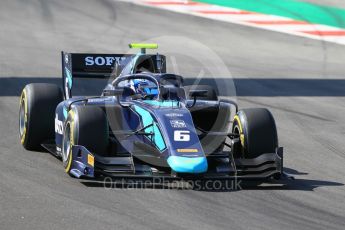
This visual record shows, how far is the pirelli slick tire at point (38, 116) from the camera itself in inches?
461

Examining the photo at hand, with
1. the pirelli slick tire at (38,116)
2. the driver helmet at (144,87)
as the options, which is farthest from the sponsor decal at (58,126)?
the driver helmet at (144,87)

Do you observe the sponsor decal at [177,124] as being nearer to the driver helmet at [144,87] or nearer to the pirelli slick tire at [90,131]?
the pirelli slick tire at [90,131]

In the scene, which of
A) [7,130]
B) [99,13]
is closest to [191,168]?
[7,130]

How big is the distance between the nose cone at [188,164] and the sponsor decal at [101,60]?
3555 millimetres

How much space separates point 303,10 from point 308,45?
3093mm

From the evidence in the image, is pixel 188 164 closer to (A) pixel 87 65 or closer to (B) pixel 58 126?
(B) pixel 58 126

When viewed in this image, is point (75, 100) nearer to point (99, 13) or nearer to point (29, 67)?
point (29, 67)

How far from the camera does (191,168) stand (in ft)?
31.6

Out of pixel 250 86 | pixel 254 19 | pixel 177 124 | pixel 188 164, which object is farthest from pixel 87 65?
pixel 254 19

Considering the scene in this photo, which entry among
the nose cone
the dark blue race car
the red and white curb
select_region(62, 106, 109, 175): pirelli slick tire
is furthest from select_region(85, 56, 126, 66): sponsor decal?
the red and white curb

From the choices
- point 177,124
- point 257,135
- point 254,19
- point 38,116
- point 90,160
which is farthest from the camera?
point 254,19

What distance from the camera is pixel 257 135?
10.6 m

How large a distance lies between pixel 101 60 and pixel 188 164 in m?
3.80

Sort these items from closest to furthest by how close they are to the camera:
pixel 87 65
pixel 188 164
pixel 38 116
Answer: pixel 188 164 → pixel 38 116 → pixel 87 65
